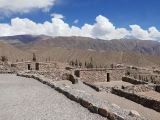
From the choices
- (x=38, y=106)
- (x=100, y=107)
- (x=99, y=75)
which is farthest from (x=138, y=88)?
(x=100, y=107)

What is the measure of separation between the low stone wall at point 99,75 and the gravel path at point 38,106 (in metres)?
20.9

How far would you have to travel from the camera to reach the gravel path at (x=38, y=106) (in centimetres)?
1538

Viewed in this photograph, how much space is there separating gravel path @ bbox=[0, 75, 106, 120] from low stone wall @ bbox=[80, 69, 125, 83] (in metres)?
20.9

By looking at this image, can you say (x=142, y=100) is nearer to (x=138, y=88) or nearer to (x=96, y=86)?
(x=96, y=86)

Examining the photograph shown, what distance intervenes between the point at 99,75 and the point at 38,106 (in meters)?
28.4

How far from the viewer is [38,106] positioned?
57.6 ft

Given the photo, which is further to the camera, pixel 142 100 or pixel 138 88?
pixel 138 88

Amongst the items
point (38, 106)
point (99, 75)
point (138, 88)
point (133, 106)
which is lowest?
point (133, 106)

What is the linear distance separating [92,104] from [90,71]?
28.5 meters

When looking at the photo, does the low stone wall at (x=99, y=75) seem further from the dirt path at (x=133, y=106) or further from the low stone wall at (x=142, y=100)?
the low stone wall at (x=142, y=100)

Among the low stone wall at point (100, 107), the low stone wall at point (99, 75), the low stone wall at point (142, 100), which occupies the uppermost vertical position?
the low stone wall at point (100, 107)

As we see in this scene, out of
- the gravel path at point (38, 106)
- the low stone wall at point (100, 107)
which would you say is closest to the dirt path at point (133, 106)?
the low stone wall at point (100, 107)

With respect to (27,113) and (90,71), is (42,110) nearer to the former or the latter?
(27,113)

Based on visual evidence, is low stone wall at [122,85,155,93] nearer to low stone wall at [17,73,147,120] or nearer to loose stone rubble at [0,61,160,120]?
loose stone rubble at [0,61,160,120]
